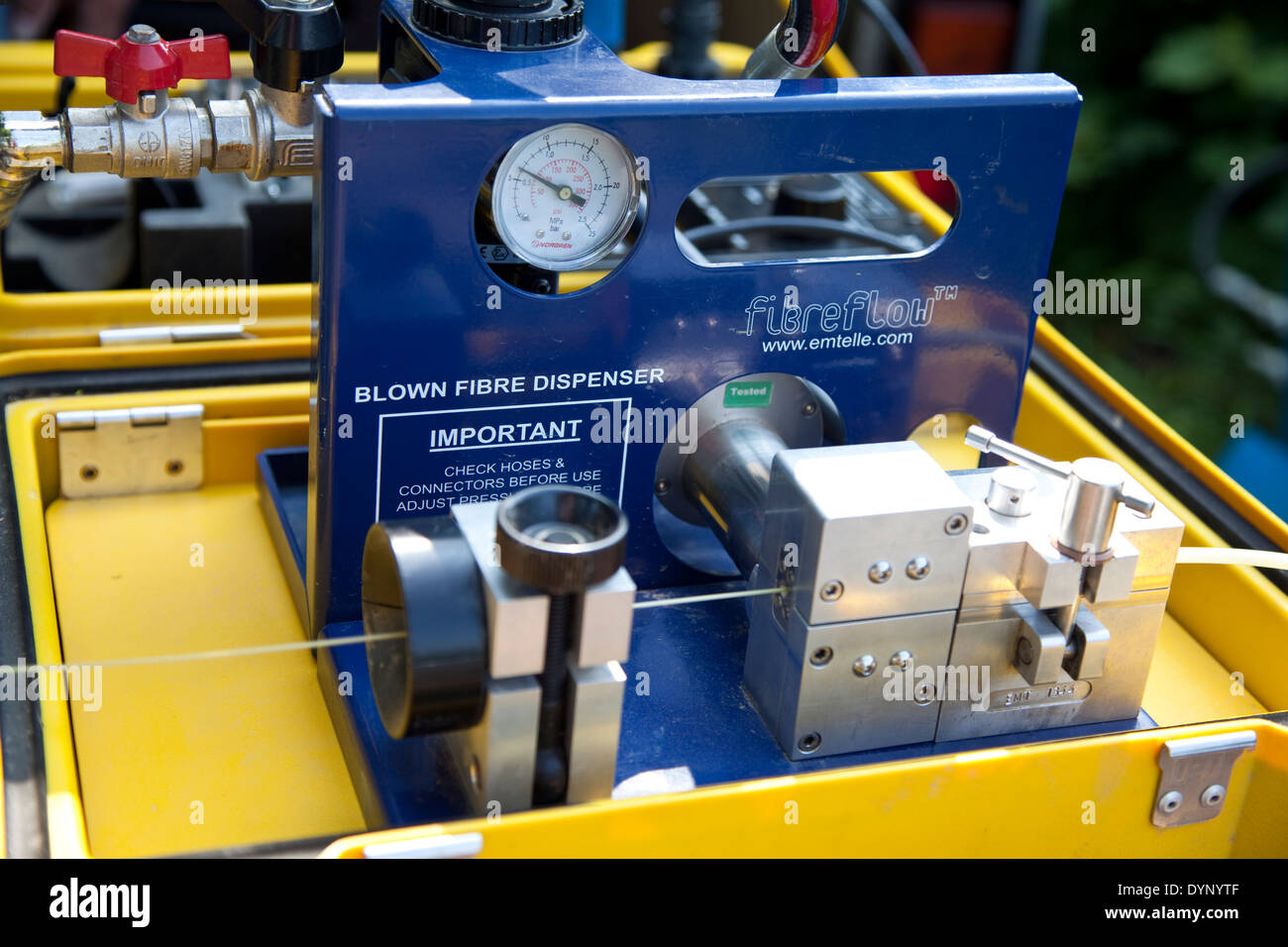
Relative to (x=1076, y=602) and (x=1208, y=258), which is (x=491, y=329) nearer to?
(x=1076, y=602)

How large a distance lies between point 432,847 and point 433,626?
120mm

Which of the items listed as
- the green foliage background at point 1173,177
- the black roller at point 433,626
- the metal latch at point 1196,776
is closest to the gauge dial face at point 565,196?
the black roller at point 433,626

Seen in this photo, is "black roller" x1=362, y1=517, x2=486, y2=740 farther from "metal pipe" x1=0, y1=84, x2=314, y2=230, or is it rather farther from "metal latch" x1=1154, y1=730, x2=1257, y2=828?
"metal latch" x1=1154, y1=730, x2=1257, y2=828

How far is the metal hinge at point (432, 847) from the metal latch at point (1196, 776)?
1.46 ft

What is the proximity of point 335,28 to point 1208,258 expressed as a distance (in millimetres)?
2667

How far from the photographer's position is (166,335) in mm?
1326

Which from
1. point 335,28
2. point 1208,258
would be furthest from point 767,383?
point 1208,258

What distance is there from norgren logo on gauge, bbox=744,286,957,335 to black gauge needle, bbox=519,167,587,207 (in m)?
0.15

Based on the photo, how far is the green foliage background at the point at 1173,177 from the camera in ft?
11.8

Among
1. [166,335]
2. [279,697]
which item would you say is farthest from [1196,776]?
[166,335]

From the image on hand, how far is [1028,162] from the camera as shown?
1068mm

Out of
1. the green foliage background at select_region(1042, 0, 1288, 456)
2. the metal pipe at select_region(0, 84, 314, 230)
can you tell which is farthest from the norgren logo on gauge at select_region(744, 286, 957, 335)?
the green foliage background at select_region(1042, 0, 1288, 456)

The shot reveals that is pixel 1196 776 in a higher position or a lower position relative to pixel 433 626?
lower

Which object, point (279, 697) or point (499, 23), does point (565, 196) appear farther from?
point (279, 697)
